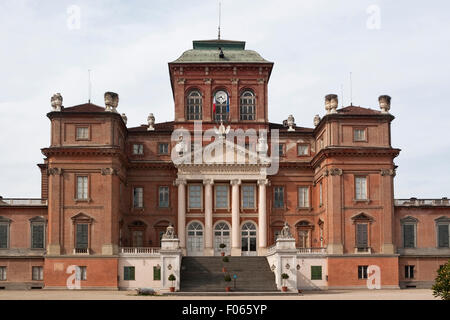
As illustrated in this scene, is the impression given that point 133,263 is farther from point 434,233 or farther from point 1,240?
point 434,233

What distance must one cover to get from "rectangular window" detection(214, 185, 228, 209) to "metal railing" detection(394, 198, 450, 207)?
1421cm

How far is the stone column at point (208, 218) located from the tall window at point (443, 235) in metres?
18.7

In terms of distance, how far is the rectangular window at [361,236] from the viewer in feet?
174

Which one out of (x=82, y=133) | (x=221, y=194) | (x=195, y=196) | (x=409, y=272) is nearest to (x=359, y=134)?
(x=409, y=272)

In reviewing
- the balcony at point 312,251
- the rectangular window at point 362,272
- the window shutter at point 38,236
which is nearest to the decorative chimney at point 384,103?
the balcony at point 312,251

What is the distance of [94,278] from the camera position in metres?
51.1

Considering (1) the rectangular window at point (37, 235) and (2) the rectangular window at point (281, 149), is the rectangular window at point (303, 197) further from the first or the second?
(1) the rectangular window at point (37, 235)

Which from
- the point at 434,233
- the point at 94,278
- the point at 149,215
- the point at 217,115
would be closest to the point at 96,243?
the point at 94,278

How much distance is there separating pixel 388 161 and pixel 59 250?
86.3 ft

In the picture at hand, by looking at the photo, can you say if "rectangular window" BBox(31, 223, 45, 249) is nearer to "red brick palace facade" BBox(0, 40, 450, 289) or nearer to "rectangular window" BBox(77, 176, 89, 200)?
"red brick palace facade" BBox(0, 40, 450, 289)

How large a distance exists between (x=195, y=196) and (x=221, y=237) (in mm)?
4170

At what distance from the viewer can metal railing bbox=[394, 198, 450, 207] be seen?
2200 inches

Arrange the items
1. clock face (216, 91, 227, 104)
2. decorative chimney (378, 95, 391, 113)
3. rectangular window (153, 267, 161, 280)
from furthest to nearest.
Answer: clock face (216, 91, 227, 104) < decorative chimney (378, 95, 391, 113) < rectangular window (153, 267, 161, 280)

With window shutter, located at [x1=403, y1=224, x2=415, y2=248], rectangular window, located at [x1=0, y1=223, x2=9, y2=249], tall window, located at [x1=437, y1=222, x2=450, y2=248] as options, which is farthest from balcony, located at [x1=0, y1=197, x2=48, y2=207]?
tall window, located at [x1=437, y1=222, x2=450, y2=248]
